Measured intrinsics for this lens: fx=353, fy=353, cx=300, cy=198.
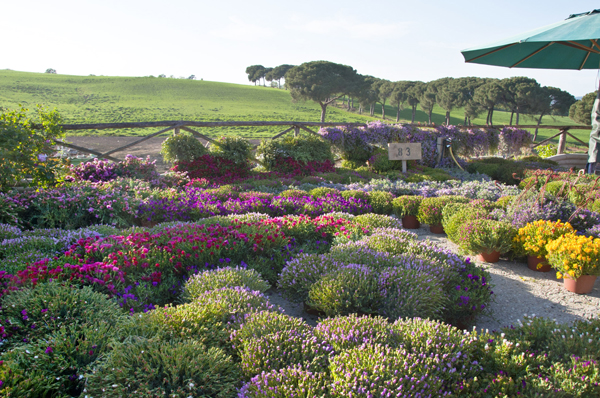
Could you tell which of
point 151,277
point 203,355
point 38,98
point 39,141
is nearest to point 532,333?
point 203,355

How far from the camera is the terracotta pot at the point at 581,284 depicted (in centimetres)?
394

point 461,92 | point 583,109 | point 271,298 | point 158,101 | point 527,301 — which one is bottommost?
point 271,298

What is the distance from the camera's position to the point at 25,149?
5.57m

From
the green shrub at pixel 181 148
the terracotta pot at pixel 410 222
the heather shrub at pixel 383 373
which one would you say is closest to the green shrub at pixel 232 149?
the green shrub at pixel 181 148

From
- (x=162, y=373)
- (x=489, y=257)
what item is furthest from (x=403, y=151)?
(x=162, y=373)

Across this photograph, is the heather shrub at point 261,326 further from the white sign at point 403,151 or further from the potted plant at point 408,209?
the white sign at point 403,151

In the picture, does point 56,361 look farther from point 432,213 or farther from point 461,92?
point 461,92

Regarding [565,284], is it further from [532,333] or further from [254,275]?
[254,275]

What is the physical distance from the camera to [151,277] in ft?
11.4

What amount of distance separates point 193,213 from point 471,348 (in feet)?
15.3

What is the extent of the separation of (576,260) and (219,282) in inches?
150

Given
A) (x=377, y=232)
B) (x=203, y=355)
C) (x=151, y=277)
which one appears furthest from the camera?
(x=377, y=232)

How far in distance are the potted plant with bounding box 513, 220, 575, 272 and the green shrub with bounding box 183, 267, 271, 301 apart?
3.47 meters

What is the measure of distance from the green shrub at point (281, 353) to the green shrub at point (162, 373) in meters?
0.14
